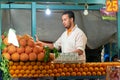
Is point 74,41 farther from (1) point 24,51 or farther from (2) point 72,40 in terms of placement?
(1) point 24,51

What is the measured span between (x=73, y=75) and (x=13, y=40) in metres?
1.09

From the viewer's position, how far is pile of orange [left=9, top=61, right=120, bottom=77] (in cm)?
472

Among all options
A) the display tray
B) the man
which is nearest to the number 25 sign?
the display tray

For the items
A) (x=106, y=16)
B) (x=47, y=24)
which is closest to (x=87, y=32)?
(x=47, y=24)

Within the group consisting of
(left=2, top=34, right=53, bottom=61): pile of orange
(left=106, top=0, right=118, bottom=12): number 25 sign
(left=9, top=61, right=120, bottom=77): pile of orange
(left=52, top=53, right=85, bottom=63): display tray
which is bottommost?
(left=9, top=61, right=120, bottom=77): pile of orange

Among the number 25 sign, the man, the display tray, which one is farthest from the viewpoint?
the man

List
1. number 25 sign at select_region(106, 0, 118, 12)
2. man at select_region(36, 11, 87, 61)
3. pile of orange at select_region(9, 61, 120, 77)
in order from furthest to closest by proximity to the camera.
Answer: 1. man at select_region(36, 11, 87, 61)
2. pile of orange at select_region(9, 61, 120, 77)
3. number 25 sign at select_region(106, 0, 118, 12)

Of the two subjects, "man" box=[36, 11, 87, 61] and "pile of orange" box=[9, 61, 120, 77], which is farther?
"man" box=[36, 11, 87, 61]

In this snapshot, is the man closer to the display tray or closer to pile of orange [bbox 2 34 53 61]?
the display tray

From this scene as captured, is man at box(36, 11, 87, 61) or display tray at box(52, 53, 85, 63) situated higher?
man at box(36, 11, 87, 61)

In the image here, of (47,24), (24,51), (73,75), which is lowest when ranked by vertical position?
(73,75)

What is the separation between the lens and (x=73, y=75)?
4922 millimetres

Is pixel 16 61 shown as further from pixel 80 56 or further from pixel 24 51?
pixel 80 56

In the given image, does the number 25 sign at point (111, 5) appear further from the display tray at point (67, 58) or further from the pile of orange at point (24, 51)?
the pile of orange at point (24, 51)
